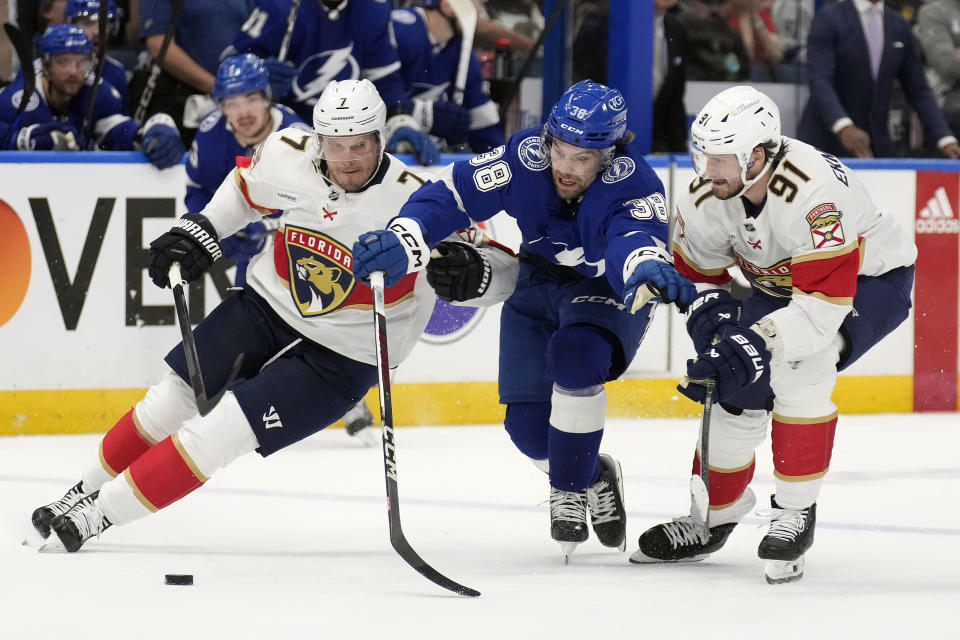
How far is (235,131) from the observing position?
536 centimetres

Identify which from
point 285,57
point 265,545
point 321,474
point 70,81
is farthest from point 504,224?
point 265,545

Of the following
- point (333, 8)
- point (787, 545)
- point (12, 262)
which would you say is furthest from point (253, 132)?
point (787, 545)

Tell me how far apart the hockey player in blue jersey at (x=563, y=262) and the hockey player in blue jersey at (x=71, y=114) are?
2286 millimetres

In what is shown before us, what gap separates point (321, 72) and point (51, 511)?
276cm

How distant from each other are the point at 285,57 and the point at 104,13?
759 millimetres

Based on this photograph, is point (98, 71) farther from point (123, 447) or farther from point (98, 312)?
point (123, 447)

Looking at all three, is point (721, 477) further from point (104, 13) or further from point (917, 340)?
point (104, 13)

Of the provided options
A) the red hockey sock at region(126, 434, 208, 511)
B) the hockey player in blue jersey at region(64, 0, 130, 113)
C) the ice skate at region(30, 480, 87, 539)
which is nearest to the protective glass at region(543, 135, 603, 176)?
the red hockey sock at region(126, 434, 208, 511)

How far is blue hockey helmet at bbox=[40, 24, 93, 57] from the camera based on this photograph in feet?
18.8

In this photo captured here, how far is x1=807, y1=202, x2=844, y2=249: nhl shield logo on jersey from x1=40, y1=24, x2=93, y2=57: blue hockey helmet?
3562 millimetres

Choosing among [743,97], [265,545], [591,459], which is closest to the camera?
[743,97]

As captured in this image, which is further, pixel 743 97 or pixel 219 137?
pixel 219 137

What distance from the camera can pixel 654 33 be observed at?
641 cm

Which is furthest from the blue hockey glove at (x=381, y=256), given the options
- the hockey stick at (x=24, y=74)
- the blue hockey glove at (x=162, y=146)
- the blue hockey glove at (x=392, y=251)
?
the hockey stick at (x=24, y=74)
